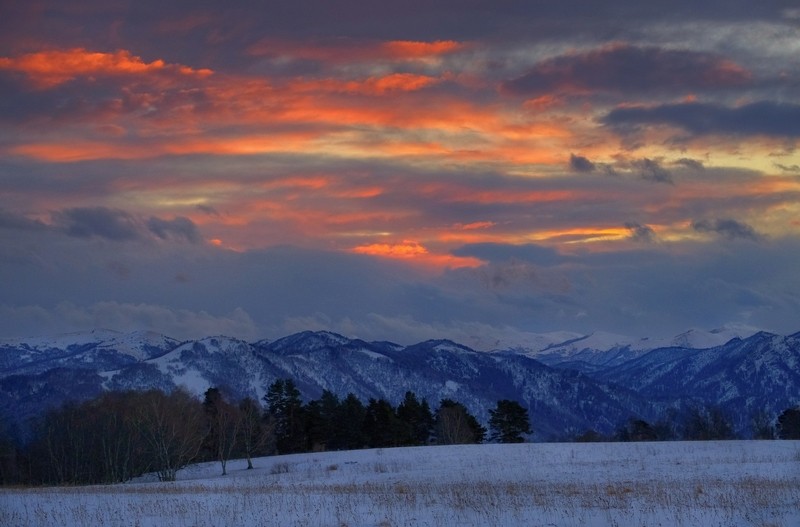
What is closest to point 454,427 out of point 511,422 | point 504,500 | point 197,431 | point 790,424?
point 511,422

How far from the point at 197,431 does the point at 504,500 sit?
62.6 meters

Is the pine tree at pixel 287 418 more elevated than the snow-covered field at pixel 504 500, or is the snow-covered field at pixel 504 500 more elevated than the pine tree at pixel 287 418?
the snow-covered field at pixel 504 500

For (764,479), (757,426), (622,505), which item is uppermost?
(622,505)

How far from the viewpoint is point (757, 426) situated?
15962 centimetres

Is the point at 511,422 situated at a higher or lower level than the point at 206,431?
lower

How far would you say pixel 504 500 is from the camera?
36.9m

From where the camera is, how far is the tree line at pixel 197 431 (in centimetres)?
8844

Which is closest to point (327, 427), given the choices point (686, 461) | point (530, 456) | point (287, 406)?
point (287, 406)

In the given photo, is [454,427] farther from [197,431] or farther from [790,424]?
[790,424]

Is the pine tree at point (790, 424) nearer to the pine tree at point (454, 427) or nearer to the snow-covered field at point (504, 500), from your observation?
the pine tree at point (454, 427)

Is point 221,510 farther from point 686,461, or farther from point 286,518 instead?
point 686,461

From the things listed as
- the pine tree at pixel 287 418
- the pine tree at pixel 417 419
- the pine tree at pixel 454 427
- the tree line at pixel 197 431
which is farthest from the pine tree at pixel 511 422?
the pine tree at pixel 287 418

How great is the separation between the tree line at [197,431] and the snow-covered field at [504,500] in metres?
31.6

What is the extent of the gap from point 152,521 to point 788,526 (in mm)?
23000
